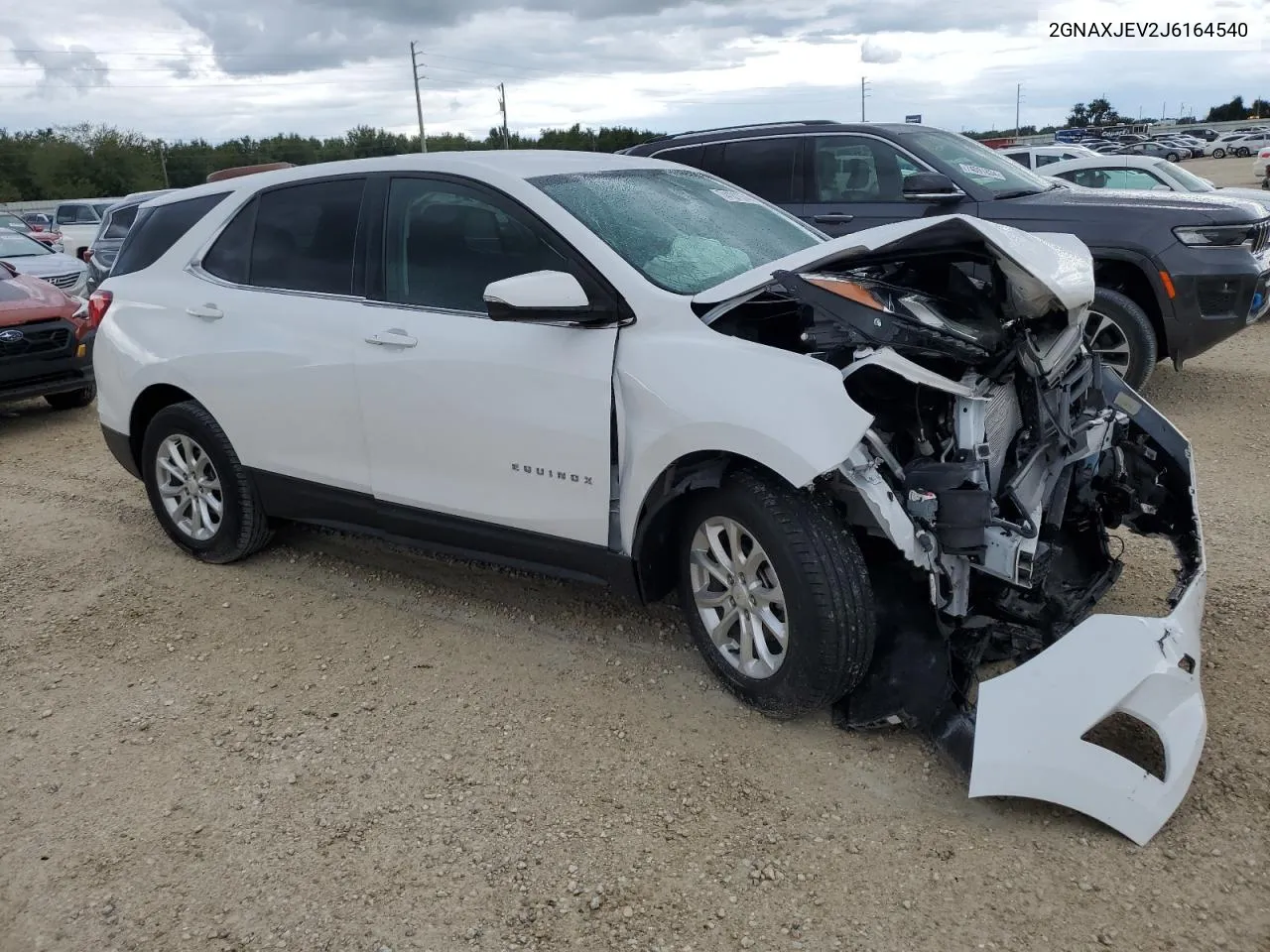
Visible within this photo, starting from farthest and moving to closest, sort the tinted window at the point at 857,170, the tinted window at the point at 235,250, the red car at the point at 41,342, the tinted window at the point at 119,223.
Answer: the tinted window at the point at 119,223 < the red car at the point at 41,342 < the tinted window at the point at 857,170 < the tinted window at the point at 235,250

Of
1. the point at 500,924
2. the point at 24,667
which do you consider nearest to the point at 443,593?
the point at 24,667

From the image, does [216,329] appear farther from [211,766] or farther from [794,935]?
[794,935]

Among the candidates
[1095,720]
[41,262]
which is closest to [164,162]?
[41,262]

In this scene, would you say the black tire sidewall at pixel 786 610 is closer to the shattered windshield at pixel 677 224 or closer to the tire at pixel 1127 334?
the shattered windshield at pixel 677 224

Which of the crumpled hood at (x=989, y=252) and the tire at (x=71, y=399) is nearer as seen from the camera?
the crumpled hood at (x=989, y=252)

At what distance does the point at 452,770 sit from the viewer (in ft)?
11.1

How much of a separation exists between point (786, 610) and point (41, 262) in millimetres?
14869

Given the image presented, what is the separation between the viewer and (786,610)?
3.26 metres

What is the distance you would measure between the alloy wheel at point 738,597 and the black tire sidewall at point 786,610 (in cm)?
2

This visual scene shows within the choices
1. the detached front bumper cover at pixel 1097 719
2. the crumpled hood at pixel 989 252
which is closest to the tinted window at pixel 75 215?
the crumpled hood at pixel 989 252

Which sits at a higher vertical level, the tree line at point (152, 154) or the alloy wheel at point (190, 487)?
the tree line at point (152, 154)

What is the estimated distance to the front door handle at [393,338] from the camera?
158 inches

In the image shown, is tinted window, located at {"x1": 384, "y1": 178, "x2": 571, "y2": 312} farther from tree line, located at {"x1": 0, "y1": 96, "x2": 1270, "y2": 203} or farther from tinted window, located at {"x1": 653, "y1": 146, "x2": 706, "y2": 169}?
tree line, located at {"x1": 0, "y1": 96, "x2": 1270, "y2": 203}

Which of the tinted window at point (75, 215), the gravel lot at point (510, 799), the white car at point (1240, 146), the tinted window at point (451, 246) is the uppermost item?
the white car at point (1240, 146)
